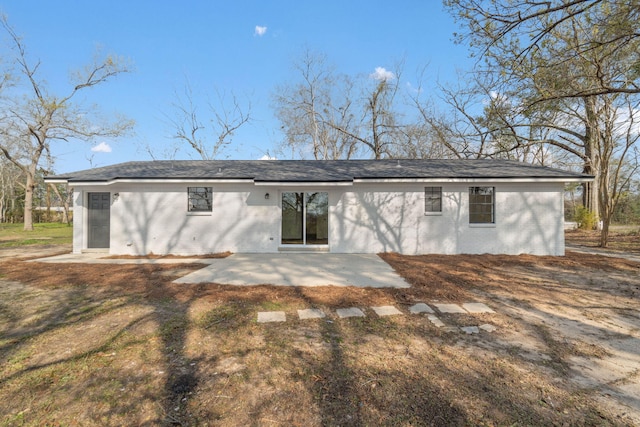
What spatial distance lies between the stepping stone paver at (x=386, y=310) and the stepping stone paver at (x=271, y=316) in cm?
135

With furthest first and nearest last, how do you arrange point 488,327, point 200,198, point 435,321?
point 200,198 < point 435,321 < point 488,327

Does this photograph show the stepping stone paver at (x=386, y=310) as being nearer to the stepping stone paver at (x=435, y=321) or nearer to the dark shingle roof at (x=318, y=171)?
the stepping stone paver at (x=435, y=321)

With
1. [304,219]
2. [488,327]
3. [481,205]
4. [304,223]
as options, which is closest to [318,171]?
[304,219]

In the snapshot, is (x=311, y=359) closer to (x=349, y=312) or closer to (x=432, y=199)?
(x=349, y=312)

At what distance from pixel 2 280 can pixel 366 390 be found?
8099 millimetres

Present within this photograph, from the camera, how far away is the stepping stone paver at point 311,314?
405 centimetres

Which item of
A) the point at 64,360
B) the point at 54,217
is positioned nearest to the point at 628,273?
the point at 64,360

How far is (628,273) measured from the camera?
6.85 m

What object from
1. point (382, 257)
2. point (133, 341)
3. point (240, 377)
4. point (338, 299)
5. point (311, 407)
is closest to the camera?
point (311, 407)

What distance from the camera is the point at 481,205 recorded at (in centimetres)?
988

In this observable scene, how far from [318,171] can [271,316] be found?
7.29 m

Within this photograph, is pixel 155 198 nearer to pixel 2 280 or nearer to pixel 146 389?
pixel 2 280

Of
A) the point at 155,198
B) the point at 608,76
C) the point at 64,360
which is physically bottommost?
the point at 64,360

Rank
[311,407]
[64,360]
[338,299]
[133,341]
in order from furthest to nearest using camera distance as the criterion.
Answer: [338,299] < [133,341] < [64,360] < [311,407]
